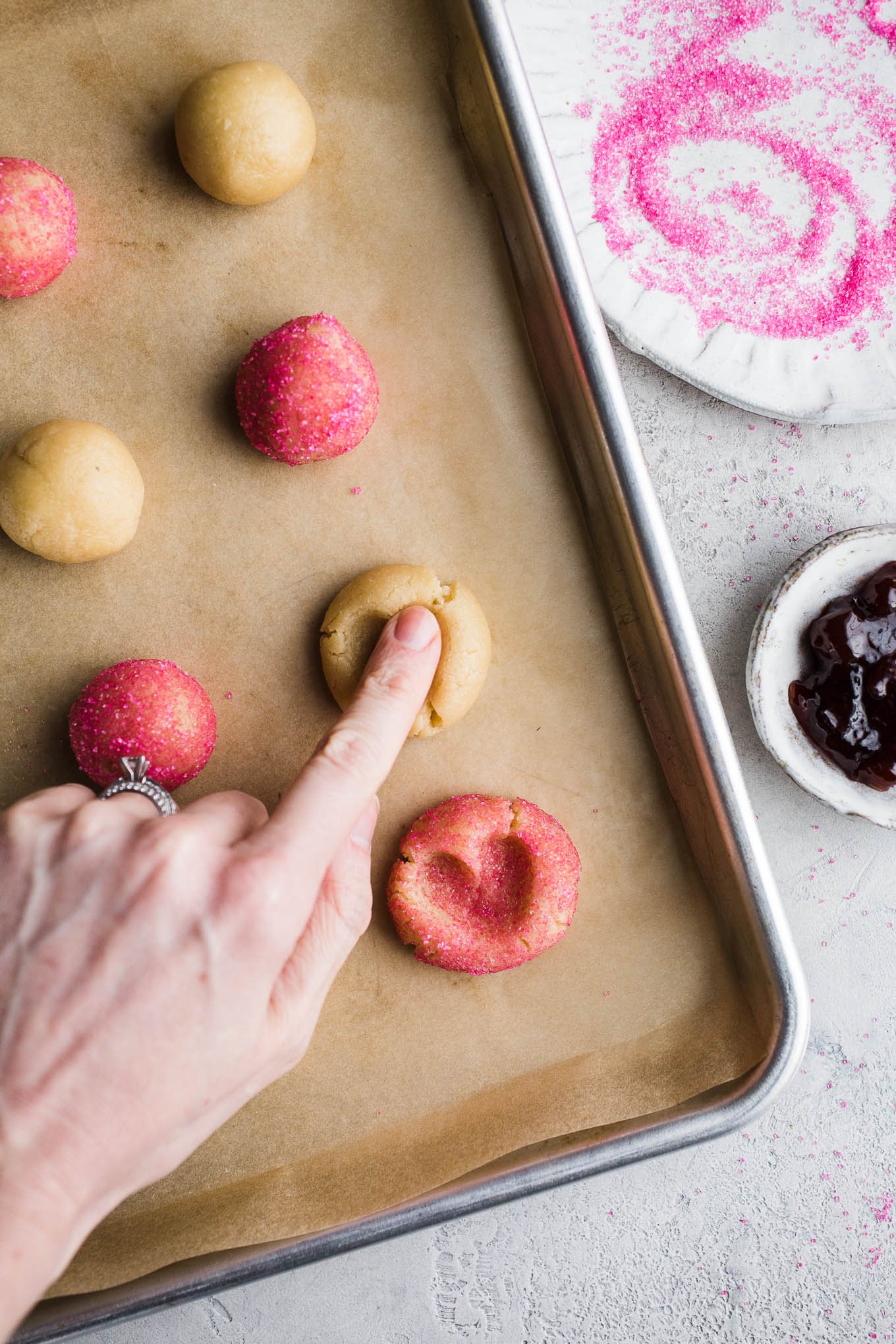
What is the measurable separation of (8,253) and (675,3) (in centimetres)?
120

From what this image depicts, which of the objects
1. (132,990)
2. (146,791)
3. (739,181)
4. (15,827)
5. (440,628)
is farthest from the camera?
(739,181)

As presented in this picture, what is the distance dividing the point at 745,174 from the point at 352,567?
1.01 meters

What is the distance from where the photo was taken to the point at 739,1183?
1.64 m

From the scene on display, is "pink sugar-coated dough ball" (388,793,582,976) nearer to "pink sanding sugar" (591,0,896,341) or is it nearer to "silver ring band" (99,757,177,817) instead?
"silver ring band" (99,757,177,817)

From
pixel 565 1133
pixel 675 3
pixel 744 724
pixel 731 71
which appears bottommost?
pixel 565 1133

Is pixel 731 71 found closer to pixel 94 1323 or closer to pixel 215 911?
pixel 215 911

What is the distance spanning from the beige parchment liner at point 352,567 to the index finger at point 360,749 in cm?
15

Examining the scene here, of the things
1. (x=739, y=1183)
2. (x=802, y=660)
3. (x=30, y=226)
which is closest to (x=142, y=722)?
(x=30, y=226)

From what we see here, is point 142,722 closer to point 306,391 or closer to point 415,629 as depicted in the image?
point 415,629

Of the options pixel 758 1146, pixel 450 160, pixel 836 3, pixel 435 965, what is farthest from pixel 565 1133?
pixel 836 3

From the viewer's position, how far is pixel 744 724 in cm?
162

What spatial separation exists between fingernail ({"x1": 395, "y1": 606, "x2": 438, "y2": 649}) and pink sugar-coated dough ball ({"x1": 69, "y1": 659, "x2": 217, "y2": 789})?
301mm

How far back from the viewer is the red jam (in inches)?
56.4

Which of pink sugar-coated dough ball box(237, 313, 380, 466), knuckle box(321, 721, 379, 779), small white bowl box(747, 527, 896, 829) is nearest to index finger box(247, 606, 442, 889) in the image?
knuckle box(321, 721, 379, 779)
